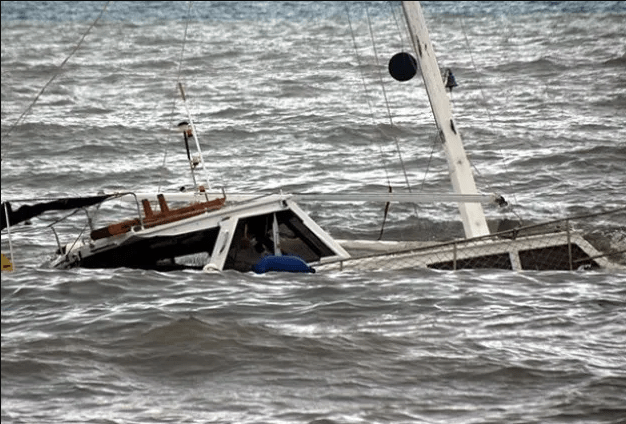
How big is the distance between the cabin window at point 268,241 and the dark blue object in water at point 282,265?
0.26 meters

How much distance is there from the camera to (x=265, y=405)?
36.4ft

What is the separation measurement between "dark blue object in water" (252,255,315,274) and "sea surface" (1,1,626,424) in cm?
21

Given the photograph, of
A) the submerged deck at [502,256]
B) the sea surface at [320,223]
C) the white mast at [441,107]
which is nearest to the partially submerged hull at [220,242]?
the sea surface at [320,223]

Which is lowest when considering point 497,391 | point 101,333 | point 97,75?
point 497,391

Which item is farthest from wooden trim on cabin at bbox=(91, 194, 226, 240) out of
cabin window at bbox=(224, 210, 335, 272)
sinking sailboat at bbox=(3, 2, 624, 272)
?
cabin window at bbox=(224, 210, 335, 272)

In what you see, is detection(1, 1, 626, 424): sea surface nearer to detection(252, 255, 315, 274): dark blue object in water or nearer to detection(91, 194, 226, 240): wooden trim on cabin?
detection(252, 255, 315, 274): dark blue object in water

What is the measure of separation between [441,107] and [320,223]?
184 inches

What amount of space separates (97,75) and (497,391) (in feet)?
110

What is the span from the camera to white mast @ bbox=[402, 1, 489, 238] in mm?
17438

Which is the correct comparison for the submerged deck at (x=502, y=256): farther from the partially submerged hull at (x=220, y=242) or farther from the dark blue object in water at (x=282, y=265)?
the partially submerged hull at (x=220, y=242)

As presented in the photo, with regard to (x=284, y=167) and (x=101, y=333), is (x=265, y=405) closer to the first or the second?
(x=101, y=333)

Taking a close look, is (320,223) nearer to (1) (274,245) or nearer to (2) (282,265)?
(1) (274,245)

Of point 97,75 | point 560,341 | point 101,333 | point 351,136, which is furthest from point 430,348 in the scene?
point 97,75

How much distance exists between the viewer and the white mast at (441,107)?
1744 cm
